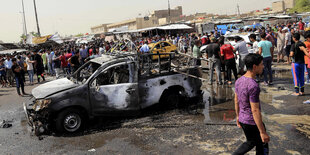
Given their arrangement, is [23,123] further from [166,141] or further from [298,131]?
[298,131]

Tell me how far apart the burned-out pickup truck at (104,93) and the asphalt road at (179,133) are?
1.15 ft

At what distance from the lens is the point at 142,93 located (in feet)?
22.7

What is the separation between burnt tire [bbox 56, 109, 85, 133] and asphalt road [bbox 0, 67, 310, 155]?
0.20m

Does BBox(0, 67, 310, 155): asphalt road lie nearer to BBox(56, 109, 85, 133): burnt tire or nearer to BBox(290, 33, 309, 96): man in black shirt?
BBox(56, 109, 85, 133): burnt tire

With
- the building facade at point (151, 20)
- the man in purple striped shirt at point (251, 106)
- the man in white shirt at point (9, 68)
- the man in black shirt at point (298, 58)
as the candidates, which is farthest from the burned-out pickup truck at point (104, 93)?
the building facade at point (151, 20)

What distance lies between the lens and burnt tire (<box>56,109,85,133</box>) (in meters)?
6.11

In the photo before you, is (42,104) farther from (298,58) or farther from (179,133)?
(298,58)

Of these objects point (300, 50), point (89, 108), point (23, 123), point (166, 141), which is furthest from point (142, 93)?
point (300, 50)

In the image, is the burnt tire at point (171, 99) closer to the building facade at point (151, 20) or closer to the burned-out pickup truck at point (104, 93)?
the burned-out pickup truck at point (104, 93)

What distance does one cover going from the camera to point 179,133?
229 inches

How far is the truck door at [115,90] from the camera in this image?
6445 mm

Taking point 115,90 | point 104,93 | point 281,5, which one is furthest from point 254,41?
point 281,5

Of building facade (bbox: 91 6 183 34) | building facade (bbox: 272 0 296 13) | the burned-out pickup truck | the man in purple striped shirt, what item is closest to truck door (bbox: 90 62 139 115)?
the burned-out pickup truck

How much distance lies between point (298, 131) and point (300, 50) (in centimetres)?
288
